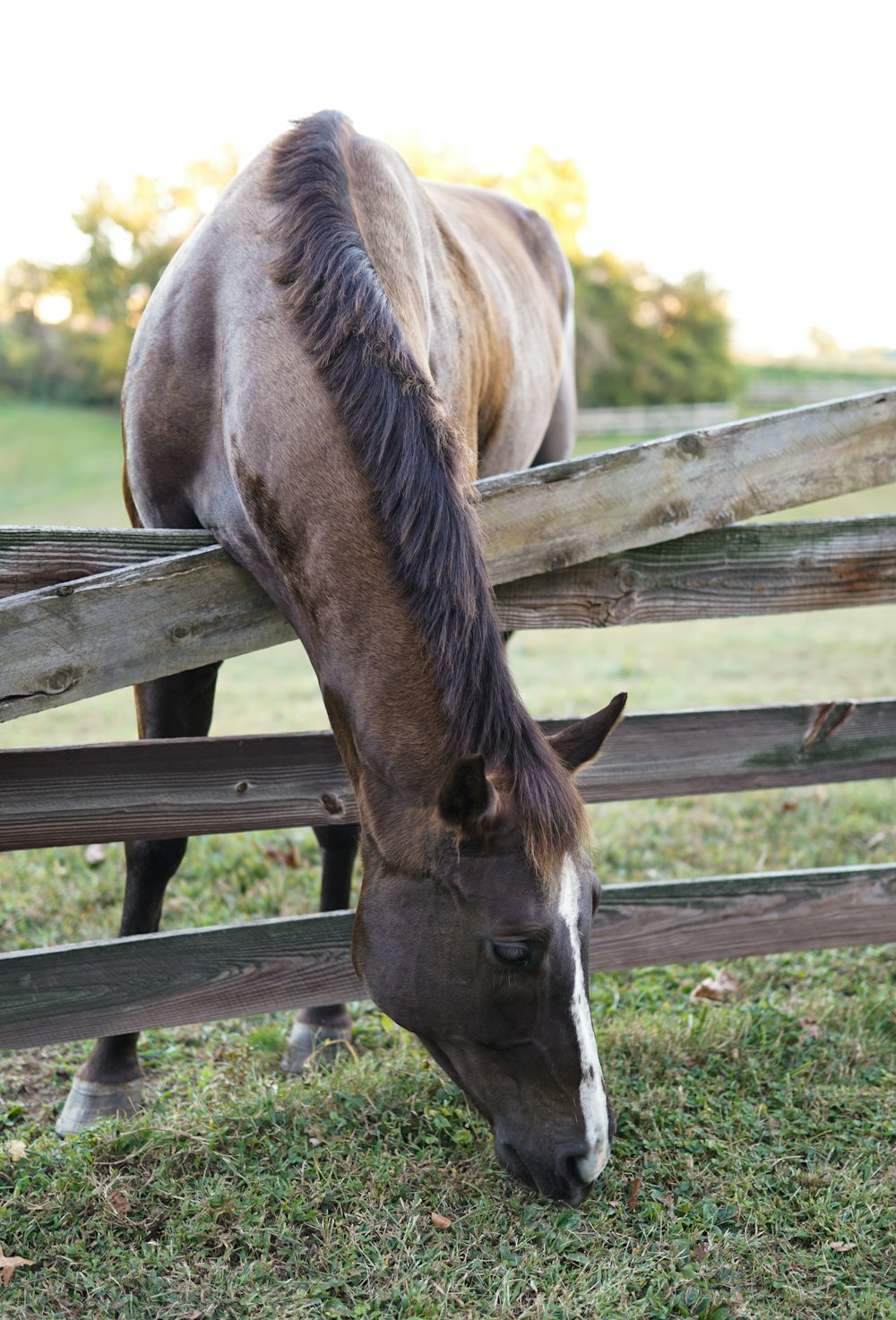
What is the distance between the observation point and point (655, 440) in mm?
2615

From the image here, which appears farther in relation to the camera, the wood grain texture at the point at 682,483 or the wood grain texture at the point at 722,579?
the wood grain texture at the point at 722,579

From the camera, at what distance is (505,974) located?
1.98 meters

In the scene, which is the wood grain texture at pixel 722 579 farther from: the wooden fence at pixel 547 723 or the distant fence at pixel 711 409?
the distant fence at pixel 711 409

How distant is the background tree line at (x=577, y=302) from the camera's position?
38.7 meters

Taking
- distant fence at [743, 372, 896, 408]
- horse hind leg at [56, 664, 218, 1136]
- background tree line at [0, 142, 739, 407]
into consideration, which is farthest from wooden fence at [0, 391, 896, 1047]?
distant fence at [743, 372, 896, 408]

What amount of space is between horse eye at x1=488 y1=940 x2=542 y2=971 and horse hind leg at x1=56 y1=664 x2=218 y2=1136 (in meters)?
1.29

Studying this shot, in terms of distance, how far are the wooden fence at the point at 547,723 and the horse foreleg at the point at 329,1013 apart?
35cm

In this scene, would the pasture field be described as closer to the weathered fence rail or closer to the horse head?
the horse head

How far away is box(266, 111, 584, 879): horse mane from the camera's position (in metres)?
1.98

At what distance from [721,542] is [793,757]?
79 cm

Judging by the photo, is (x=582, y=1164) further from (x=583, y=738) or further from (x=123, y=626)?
(x=123, y=626)

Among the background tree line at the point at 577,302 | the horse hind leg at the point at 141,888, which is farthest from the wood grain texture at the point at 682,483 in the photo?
the background tree line at the point at 577,302

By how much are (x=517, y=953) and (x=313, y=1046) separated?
4.82 feet

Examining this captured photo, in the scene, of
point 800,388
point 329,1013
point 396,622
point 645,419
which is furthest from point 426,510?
point 800,388
